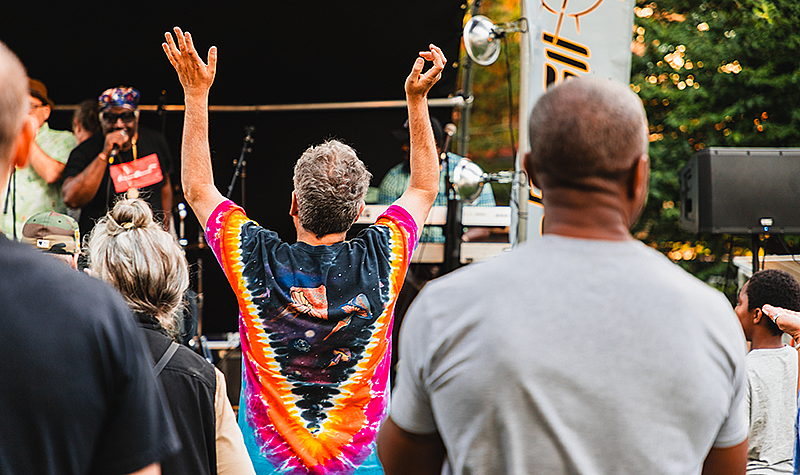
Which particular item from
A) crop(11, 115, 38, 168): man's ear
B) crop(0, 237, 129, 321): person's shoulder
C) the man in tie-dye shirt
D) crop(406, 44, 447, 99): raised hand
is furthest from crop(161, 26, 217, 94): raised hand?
crop(0, 237, 129, 321): person's shoulder

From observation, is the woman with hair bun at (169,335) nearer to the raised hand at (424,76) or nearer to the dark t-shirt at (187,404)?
the dark t-shirt at (187,404)

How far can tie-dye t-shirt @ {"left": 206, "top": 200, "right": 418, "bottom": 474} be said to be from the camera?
171 cm

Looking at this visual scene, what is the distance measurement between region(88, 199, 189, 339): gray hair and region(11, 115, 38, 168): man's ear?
0.61 m

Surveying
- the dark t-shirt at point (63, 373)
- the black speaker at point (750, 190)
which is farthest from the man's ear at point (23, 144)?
the black speaker at point (750, 190)

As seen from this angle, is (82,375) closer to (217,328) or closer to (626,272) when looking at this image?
(626,272)

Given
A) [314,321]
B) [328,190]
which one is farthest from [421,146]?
[314,321]

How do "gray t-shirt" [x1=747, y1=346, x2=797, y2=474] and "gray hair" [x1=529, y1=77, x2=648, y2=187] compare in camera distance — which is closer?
"gray hair" [x1=529, y1=77, x2=648, y2=187]

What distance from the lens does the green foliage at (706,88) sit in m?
7.66

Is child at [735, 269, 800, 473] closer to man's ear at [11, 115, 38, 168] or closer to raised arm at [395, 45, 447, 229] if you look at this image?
raised arm at [395, 45, 447, 229]

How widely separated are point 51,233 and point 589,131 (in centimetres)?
288

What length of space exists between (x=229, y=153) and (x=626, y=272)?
5.66 m

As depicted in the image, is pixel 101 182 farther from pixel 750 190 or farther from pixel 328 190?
pixel 750 190

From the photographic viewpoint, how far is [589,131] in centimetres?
99

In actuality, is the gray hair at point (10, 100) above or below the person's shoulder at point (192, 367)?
above
